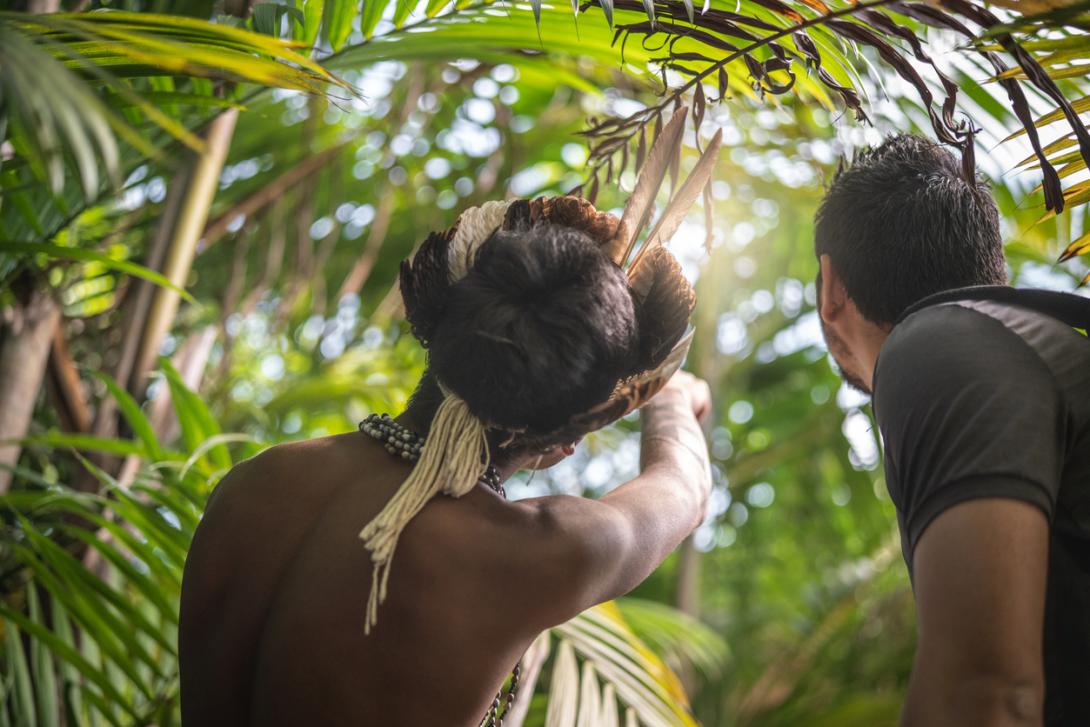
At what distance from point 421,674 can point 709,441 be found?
258cm

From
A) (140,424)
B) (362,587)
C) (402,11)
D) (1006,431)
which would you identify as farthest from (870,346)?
(140,424)

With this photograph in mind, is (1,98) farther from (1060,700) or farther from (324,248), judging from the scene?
(324,248)

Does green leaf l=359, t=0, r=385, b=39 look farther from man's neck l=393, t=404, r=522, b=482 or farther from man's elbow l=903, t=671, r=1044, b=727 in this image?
man's elbow l=903, t=671, r=1044, b=727

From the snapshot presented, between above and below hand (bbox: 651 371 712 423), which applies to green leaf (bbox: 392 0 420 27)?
above

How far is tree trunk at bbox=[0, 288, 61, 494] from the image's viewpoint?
1.45 m

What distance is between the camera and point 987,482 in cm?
74

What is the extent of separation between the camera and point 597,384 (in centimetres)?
94

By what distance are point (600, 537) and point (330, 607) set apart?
0.25m

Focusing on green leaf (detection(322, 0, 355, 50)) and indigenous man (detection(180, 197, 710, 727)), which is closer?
indigenous man (detection(180, 197, 710, 727))

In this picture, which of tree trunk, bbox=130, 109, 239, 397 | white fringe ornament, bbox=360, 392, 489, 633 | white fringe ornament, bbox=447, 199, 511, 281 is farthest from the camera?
tree trunk, bbox=130, 109, 239, 397

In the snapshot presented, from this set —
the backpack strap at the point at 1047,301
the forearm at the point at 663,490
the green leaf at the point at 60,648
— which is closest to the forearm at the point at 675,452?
the forearm at the point at 663,490

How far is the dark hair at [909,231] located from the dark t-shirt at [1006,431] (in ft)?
0.60

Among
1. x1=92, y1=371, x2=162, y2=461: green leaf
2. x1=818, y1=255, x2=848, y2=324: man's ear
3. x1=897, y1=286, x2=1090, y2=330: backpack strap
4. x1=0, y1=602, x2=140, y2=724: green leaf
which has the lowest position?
x1=0, y1=602, x2=140, y2=724: green leaf

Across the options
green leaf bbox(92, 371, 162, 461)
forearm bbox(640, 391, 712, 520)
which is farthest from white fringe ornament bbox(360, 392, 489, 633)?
green leaf bbox(92, 371, 162, 461)
